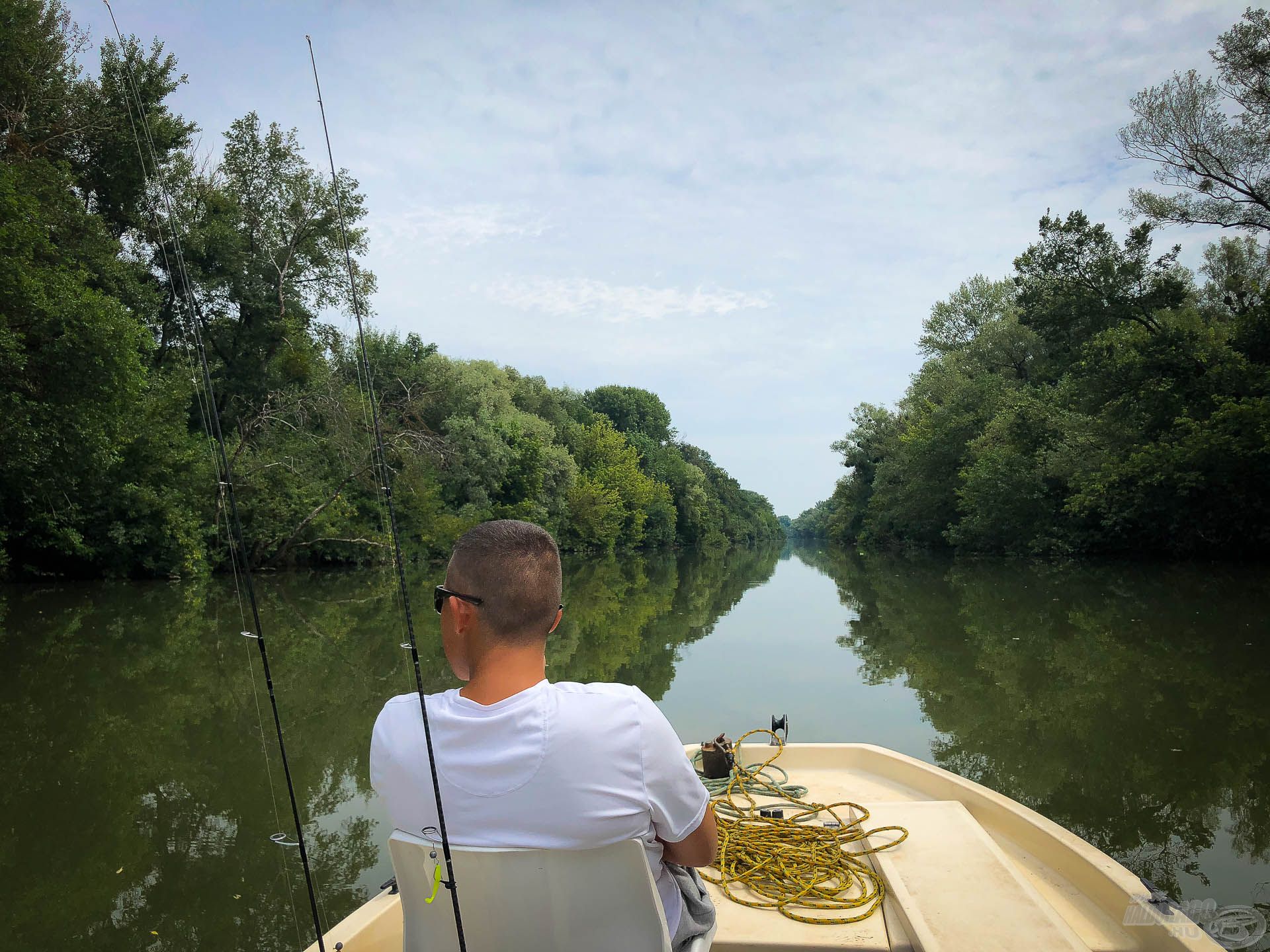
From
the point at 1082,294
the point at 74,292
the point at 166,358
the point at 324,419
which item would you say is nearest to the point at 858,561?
the point at 1082,294

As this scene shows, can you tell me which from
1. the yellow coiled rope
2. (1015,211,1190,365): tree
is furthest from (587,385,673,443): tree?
the yellow coiled rope

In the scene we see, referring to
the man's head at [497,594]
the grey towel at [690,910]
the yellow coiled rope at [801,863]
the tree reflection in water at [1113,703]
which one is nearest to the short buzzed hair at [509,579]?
the man's head at [497,594]

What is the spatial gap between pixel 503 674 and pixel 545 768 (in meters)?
0.22

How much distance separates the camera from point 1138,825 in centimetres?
485

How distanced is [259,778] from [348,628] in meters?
7.29

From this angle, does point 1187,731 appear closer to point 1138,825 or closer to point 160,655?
point 1138,825

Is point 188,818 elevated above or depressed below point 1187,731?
above

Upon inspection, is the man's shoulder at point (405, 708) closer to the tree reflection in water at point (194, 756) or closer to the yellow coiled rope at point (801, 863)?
the yellow coiled rope at point (801, 863)

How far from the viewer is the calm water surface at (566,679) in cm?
423

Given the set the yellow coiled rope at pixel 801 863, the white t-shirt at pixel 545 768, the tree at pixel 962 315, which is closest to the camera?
the white t-shirt at pixel 545 768

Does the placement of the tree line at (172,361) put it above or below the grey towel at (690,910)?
above

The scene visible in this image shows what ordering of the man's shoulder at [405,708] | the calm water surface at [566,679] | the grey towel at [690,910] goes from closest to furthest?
1. the man's shoulder at [405,708]
2. the grey towel at [690,910]
3. the calm water surface at [566,679]

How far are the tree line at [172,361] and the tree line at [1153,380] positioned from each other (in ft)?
55.6

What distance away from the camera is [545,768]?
149 cm
